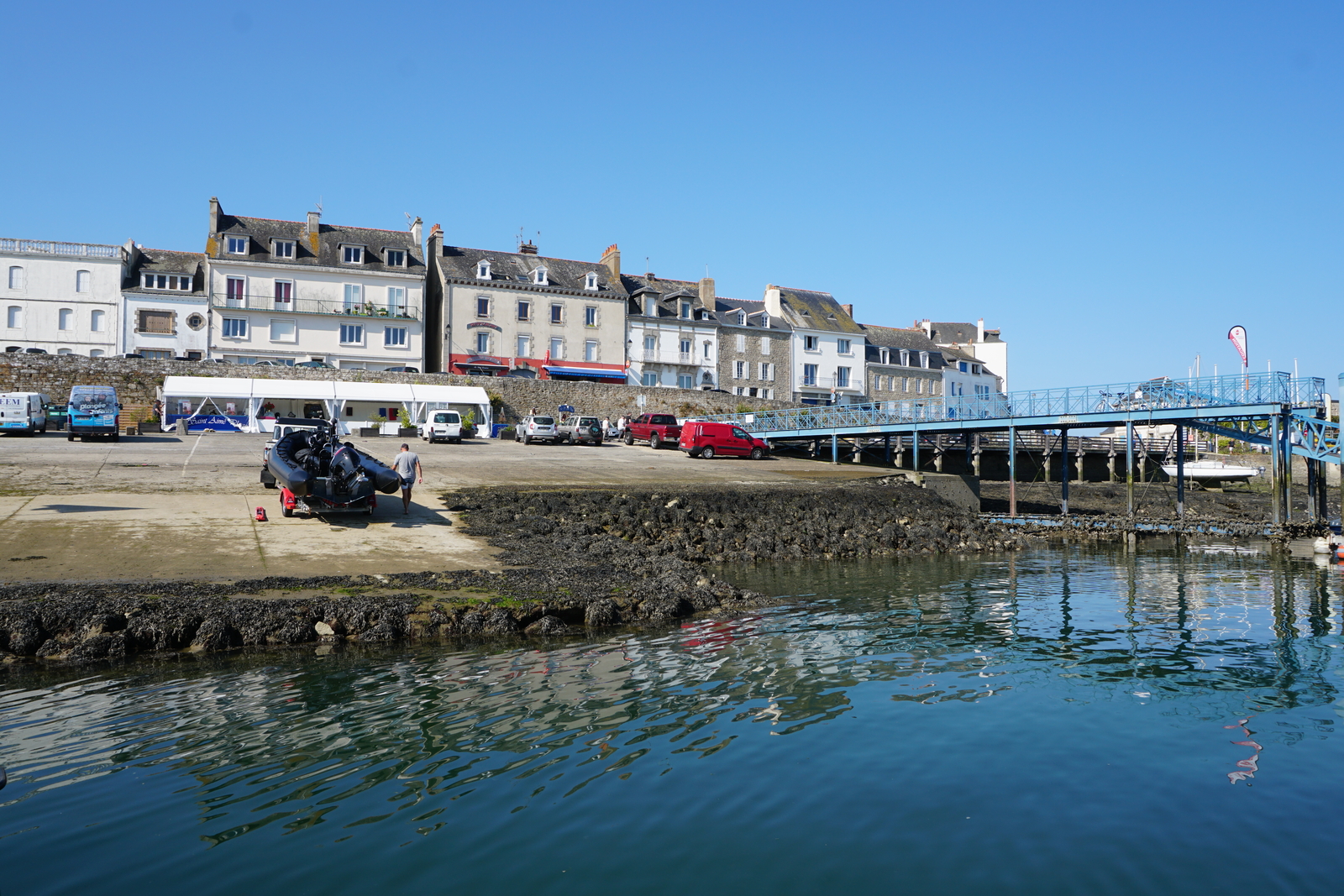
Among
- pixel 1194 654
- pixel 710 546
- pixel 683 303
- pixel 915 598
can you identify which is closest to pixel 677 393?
pixel 683 303

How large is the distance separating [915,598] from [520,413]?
39.9m

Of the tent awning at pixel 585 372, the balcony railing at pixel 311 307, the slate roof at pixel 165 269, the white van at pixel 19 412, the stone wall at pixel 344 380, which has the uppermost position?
the slate roof at pixel 165 269

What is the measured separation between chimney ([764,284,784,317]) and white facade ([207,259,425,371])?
27.9m

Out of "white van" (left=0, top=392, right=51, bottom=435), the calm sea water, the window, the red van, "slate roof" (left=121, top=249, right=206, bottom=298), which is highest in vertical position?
"slate roof" (left=121, top=249, right=206, bottom=298)

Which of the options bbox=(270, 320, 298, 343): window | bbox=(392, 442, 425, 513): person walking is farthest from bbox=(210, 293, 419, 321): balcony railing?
bbox=(392, 442, 425, 513): person walking

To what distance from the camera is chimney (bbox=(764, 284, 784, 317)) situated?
2864 inches

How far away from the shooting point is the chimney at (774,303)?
72750 mm

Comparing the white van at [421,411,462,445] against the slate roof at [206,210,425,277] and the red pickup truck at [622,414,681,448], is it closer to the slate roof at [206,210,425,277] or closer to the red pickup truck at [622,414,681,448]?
the red pickup truck at [622,414,681,448]

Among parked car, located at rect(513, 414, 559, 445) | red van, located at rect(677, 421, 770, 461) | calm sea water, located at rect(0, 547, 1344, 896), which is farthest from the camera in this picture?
parked car, located at rect(513, 414, 559, 445)

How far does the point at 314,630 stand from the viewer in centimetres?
1205

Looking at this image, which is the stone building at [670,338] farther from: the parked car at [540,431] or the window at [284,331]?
the window at [284,331]

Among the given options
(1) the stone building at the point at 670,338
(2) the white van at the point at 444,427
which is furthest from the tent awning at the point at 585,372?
(2) the white van at the point at 444,427

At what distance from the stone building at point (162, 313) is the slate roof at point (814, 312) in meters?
41.5

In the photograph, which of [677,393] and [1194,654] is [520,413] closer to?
[677,393]
